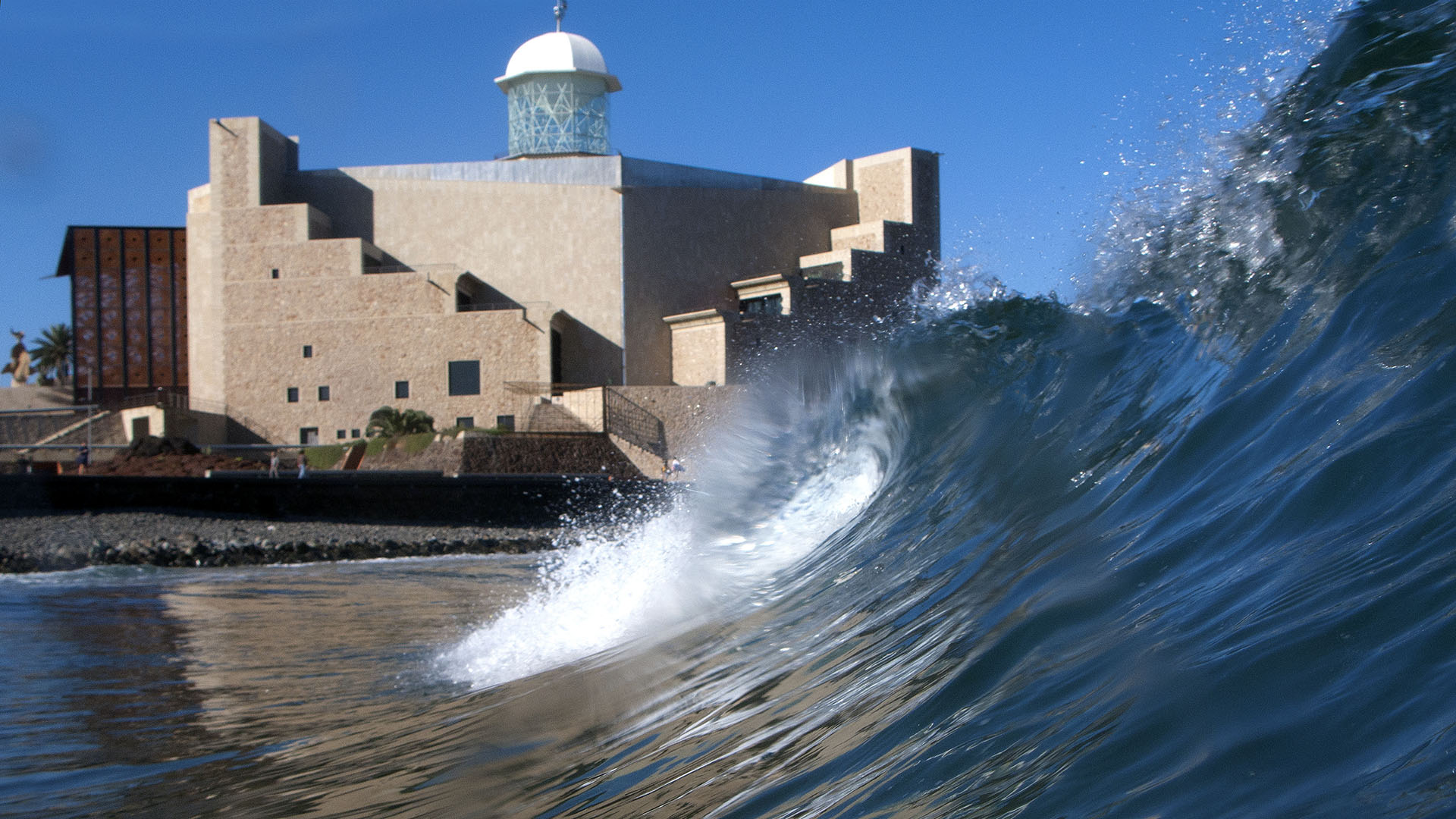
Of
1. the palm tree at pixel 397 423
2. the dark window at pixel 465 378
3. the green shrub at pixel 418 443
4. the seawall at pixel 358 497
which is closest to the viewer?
the seawall at pixel 358 497

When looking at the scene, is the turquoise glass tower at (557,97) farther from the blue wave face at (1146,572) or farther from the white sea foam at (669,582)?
the blue wave face at (1146,572)

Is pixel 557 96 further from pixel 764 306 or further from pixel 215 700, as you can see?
pixel 215 700

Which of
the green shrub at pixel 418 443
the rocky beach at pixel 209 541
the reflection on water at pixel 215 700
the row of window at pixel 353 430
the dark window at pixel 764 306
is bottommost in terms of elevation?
the rocky beach at pixel 209 541

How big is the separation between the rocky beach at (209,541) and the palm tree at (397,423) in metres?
9.94

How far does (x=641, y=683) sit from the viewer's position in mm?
3957

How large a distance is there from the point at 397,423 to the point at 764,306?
12.0 metres

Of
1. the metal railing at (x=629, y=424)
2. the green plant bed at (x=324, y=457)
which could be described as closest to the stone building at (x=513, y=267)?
the green plant bed at (x=324, y=457)

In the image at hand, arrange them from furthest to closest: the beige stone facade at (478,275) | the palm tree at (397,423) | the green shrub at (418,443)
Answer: the beige stone facade at (478,275), the palm tree at (397,423), the green shrub at (418,443)

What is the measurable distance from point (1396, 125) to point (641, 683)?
10.6 ft

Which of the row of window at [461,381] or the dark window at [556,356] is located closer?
the row of window at [461,381]

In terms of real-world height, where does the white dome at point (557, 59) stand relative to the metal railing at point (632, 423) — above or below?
above

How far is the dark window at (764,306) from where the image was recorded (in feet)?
118

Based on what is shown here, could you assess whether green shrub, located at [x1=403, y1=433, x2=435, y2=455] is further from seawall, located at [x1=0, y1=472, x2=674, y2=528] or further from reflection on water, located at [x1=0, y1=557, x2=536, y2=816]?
reflection on water, located at [x1=0, y1=557, x2=536, y2=816]

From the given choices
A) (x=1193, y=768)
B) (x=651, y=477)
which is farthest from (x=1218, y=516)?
(x=651, y=477)
